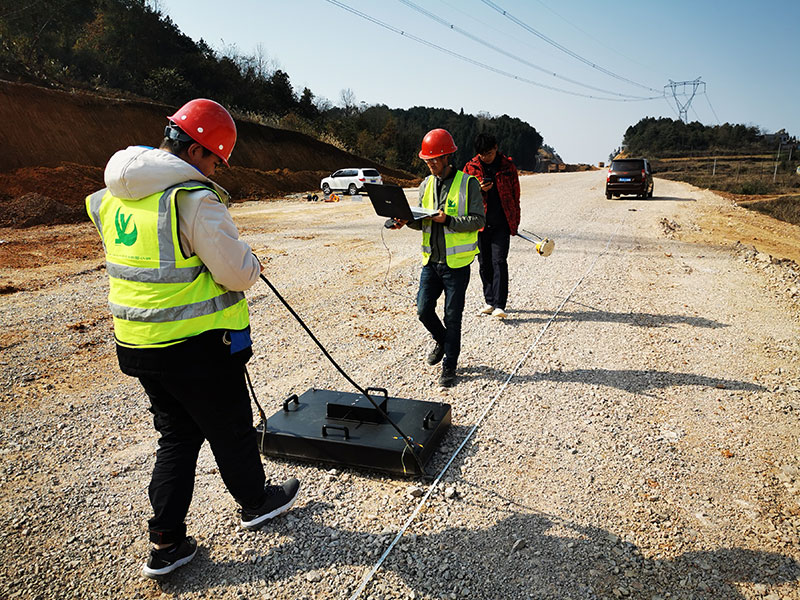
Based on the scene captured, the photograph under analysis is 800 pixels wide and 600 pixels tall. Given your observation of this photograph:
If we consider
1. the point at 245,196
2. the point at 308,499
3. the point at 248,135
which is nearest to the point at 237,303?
the point at 308,499

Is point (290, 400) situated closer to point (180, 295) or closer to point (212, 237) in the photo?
point (180, 295)

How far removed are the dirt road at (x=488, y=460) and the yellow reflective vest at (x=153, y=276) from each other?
4.19 feet

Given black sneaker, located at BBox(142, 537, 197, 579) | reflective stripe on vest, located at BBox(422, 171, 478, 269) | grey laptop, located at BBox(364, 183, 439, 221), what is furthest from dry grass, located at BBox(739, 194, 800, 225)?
black sneaker, located at BBox(142, 537, 197, 579)

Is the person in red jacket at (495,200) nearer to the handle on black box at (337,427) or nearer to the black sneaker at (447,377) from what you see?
the black sneaker at (447,377)

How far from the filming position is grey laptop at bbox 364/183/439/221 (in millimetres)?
4133

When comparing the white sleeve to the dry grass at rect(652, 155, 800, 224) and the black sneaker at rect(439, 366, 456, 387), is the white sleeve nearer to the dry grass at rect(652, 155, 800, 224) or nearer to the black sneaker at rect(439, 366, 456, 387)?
the black sneaker at rect(439, 366, 456, 387)

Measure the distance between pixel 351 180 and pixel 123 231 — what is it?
81.0 feet

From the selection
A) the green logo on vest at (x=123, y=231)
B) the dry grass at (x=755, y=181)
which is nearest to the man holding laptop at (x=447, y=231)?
the green logo on vest at (x=123, y=231)

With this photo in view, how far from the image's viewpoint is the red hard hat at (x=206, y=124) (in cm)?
240

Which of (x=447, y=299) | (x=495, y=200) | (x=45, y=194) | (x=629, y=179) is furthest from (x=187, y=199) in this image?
(x=629, y=179)

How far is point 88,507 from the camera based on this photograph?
3148 millimetres

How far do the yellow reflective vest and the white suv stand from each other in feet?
77.5

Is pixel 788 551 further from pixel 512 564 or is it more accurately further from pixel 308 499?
pixel 308 499

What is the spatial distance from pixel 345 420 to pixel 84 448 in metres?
1.87
